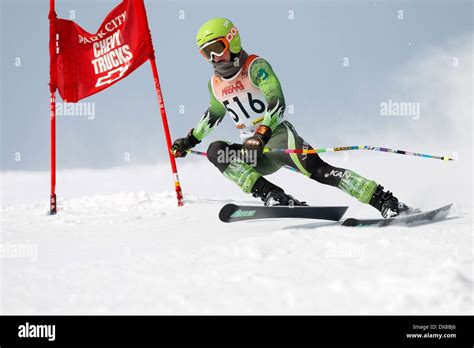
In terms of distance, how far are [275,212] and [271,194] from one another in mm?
301

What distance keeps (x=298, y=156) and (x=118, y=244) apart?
2103mm

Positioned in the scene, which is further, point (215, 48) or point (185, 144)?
point (185, 144)

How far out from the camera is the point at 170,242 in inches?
185

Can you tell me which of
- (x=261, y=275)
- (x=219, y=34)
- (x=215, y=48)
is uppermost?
(x=219, y=34)

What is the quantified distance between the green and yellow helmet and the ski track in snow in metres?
1.98

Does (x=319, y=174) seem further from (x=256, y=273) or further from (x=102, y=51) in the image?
(x=102, y=51)

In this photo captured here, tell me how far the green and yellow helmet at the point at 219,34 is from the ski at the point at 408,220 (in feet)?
7.34

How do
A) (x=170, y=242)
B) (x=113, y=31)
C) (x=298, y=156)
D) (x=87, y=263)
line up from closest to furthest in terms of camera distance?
(x=87, y=263)
(x=170, y=242)
(x=298, y=156)
(x=113, y=31)

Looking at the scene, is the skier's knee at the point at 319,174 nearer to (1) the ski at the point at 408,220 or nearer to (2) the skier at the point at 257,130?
(2) the skier at the point at 257,130

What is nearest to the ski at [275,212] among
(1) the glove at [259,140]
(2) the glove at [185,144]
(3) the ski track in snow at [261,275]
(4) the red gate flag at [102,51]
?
(3) the ski track in snow at [261,275]

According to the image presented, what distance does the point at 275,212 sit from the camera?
5234mm

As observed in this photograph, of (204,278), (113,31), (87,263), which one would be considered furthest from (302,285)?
(113,31)

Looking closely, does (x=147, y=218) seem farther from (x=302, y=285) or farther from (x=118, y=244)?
(x=302, y=285)

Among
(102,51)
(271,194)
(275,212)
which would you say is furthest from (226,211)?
(102,51)
